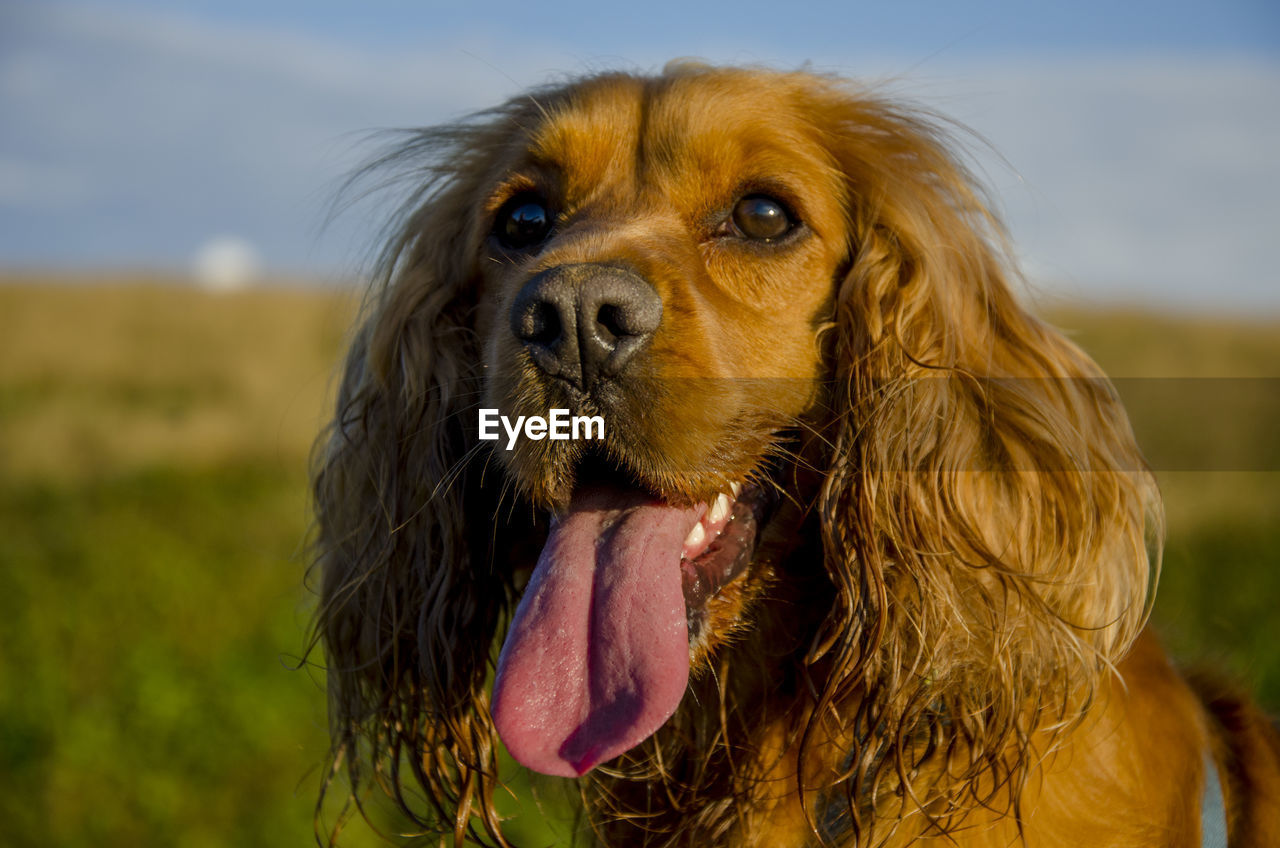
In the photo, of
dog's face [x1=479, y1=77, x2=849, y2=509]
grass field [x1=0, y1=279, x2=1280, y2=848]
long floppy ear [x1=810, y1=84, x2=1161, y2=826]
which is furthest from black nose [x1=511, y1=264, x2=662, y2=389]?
grass field [x1=0, y1=279, x2=1280, y2=848]

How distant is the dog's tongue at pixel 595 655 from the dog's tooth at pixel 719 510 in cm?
14

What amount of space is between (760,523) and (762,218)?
78 centimetres

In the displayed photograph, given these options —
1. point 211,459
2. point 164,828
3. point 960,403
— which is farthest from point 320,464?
point 211,459

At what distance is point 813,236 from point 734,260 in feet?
0.76

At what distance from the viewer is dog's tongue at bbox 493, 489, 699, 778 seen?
2275 mm

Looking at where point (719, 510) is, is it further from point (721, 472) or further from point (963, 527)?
point (963, 527)

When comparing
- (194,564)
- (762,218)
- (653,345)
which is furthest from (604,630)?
(194,564)

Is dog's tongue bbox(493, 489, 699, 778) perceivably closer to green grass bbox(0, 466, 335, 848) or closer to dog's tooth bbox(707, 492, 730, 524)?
dog's tooth bbox(707, 492, 730, 524)

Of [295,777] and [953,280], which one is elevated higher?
[953,280]

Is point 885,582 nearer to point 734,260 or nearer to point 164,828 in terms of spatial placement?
point 734,260

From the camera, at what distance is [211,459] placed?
983 centimetres

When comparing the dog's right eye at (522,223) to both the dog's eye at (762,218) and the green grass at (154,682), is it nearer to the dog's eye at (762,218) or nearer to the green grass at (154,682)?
the dog's eye at (762,218)

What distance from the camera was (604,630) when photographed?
7.71ft

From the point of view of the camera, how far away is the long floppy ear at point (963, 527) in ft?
7.79
